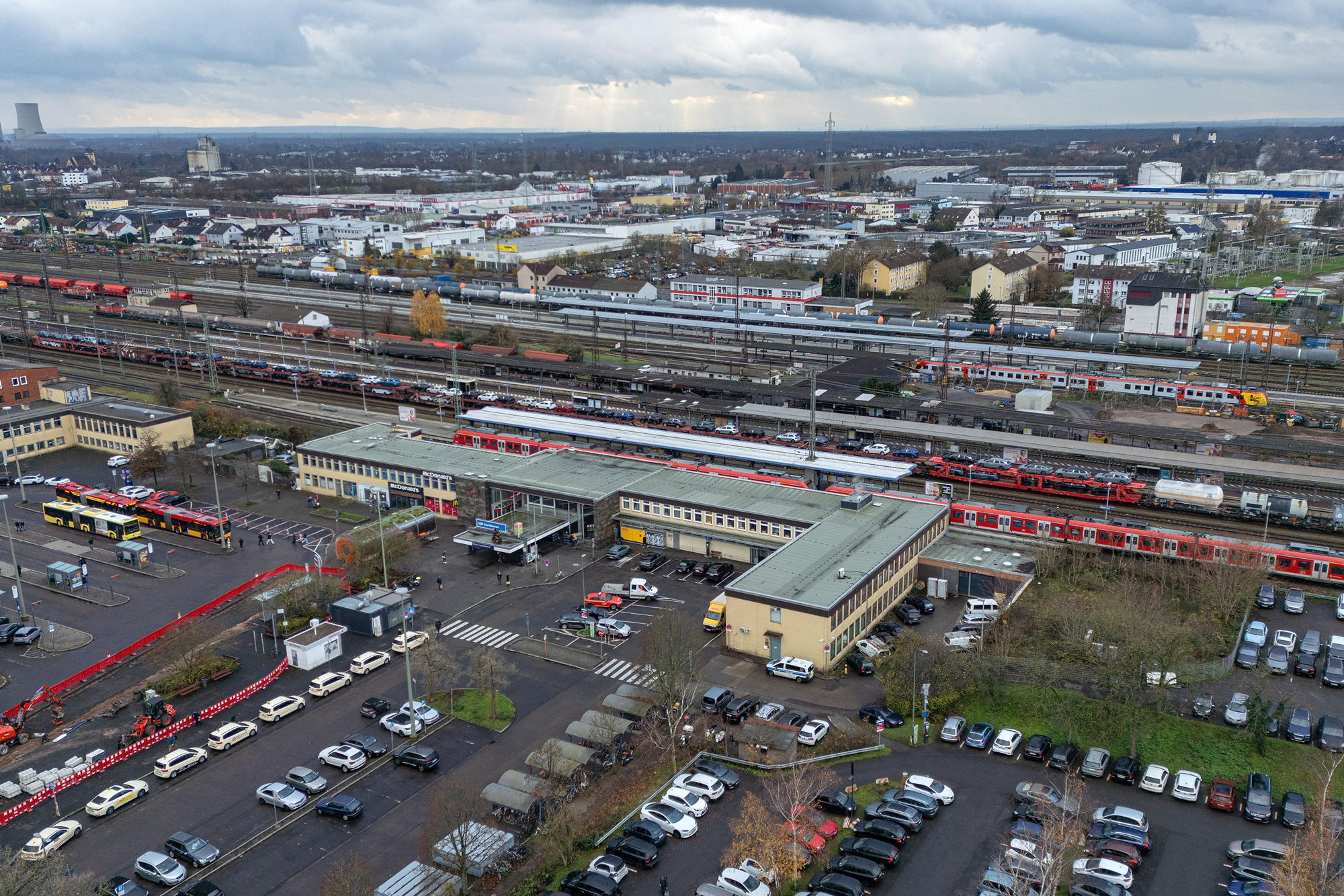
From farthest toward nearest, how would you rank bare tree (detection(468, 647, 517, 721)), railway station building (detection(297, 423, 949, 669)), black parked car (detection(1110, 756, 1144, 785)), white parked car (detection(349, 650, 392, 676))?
railway station building (detection(297, 423, 949, 669)) → white parked car (detection(349, 650, 392, 676)) → bare tree (detection(468, 647, 517, 721)) → black parked car (detection(1110, 756, 1144, 785))

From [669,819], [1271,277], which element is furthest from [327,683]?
[1271,277]

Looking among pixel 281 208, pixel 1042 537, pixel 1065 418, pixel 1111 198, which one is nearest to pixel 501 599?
pixel 1042 537

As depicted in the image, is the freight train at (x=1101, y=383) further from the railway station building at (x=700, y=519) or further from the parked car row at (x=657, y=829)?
the parked car row at (x=657, y=829)

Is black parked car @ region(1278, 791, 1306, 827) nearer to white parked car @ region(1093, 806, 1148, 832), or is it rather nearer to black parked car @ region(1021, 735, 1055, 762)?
white parked car @ region(1093, 806, 1148, 832)

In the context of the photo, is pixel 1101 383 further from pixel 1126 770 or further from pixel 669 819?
pixel 669 819

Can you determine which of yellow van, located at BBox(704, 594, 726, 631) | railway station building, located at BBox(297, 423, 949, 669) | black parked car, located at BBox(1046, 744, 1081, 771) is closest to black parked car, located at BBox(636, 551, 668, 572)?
railway station building, located at BBox(297, 423, 949, 669)

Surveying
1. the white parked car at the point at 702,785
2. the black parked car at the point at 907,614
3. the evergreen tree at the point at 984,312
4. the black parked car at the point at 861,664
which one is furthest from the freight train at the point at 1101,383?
the white parked car at the point at 702,785
